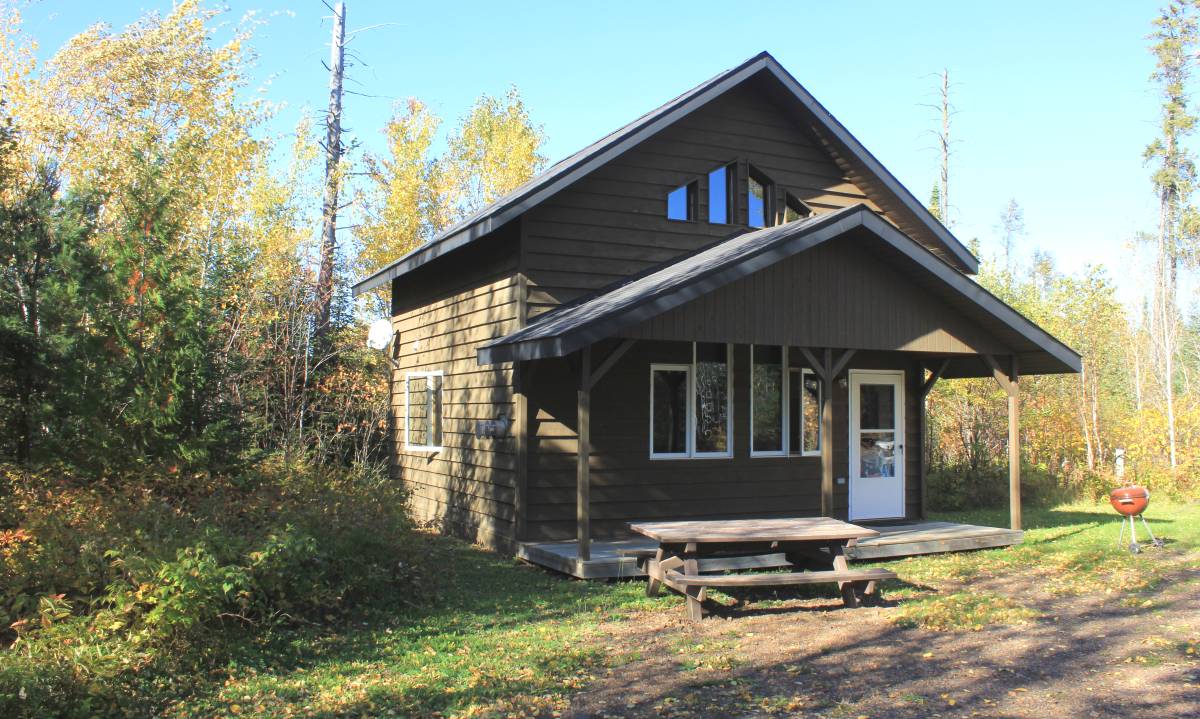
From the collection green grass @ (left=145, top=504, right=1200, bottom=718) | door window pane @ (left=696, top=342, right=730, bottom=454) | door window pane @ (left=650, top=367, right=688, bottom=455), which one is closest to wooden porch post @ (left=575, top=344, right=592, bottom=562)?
green grass @ (left=145, top=504, right=1200, bottom=718)

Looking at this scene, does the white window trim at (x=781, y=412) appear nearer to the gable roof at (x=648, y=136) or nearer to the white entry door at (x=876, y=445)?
the white entry door at (x=876, y=445)

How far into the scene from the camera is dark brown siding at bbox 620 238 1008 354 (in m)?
9.62

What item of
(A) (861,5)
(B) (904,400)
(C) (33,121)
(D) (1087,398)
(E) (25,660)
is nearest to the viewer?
(E) (25,660)

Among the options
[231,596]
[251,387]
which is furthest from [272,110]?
[231,596]

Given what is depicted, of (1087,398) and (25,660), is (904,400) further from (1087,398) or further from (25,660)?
(25,660)

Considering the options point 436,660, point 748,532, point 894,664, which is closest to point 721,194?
point 748,532

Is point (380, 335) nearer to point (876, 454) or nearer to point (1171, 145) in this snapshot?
point (876, 454)

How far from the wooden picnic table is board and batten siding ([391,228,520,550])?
8.65ft

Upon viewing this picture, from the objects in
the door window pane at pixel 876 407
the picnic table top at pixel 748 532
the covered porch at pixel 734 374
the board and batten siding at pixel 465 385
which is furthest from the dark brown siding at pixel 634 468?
the picnic table top at pixel 748 532

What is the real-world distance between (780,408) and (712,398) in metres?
1.14

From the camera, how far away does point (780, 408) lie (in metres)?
12.2

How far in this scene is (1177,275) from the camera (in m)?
31.4

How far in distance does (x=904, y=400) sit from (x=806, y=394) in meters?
1.98

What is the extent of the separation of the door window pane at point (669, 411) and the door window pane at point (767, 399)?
104 centimetres
